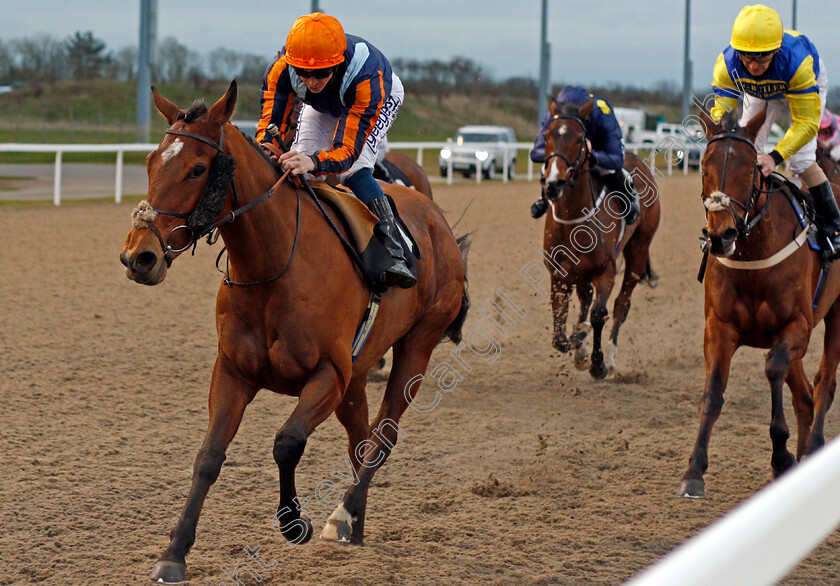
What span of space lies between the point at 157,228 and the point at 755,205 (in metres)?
2.84

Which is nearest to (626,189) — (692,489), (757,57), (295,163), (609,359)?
(609,359)

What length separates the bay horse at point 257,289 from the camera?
2.94 metres

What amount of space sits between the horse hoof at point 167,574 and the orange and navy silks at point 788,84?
10.6ft

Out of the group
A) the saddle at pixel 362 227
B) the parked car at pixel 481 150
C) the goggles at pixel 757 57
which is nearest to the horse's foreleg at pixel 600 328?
the goggles at pixel 757 57

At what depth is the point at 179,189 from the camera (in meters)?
2.93

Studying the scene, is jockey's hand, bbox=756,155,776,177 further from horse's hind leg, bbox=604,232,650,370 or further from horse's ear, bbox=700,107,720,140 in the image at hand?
horse's hind leg, bbox=604,232,650,370

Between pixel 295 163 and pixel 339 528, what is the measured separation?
146 centimetres

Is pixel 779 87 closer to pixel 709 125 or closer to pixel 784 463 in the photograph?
pixel 709 125

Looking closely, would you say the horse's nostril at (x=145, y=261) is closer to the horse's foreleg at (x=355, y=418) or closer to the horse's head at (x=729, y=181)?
the horse's foreleg at (x=355, y=418)

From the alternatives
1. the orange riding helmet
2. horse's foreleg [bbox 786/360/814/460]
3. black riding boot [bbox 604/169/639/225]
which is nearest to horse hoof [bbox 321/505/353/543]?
the orange riding helmet

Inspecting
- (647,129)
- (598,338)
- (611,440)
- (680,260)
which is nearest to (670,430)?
(611,440)

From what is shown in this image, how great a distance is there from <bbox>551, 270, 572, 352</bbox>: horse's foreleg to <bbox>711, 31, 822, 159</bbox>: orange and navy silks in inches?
86.6

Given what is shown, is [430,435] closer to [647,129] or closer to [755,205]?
[755,205]

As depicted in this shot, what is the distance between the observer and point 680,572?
108 cm
